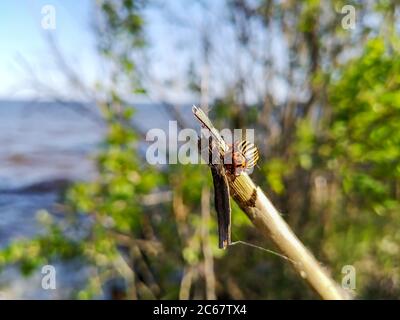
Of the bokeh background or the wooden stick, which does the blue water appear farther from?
the wooden stick

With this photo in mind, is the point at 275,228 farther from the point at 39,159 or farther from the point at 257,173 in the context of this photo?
the point at 39,159

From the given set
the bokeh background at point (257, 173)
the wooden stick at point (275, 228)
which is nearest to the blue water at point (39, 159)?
the bokeh background at point (257, 173)

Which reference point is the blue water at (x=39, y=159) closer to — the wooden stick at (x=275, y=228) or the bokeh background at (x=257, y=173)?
the bokeh background at (x=257, y=173)

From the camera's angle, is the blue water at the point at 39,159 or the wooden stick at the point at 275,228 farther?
the blue water at the point at 39,159

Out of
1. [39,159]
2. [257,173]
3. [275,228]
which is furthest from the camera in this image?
[39,159]

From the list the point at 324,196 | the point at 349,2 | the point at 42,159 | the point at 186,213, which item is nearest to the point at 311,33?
the point at 349,2

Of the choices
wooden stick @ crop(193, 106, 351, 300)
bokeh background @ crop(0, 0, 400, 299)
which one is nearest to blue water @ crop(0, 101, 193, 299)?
bokeh background @ crop(0, 0, 400, 299)

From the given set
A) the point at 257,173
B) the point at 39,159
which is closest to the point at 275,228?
the point at 257,173

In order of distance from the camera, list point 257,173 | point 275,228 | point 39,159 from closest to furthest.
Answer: point 275,228 → point 257,173 → point 39,159
